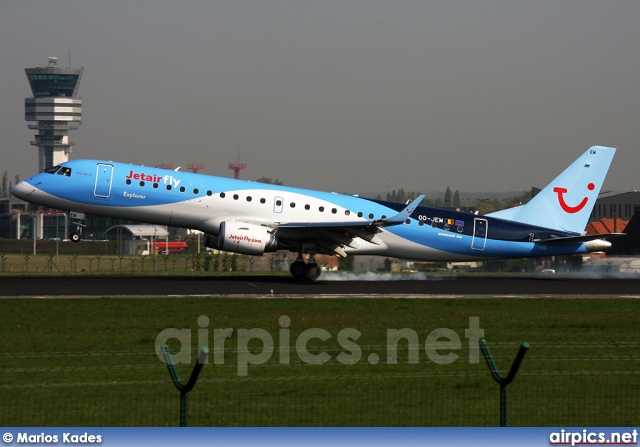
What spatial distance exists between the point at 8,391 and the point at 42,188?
943 inches

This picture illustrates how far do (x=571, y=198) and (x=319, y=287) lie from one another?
14.3 metres

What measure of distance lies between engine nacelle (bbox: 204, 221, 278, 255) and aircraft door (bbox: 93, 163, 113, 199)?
477cm

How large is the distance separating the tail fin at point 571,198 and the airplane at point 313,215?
0.05 meters

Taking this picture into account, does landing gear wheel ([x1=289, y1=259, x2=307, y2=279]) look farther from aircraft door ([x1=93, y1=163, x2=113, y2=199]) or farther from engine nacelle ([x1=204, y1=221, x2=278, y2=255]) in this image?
aircraft door ([x1=93, y1=163, x2=113, y2=199])

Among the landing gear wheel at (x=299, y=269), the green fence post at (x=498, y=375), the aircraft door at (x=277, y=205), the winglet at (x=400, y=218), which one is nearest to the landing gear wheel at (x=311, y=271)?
the landing gear wheel at (x=299, y=269)

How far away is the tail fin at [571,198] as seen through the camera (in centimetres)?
4278

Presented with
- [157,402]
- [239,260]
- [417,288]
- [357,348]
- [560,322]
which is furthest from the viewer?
[239,260]

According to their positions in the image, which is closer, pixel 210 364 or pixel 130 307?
pixel 210 364

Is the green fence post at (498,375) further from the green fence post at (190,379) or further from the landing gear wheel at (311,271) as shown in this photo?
the landing gear wheel at (311,271)

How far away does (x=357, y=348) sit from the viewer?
19.2 metres

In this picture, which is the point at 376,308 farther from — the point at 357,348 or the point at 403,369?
the point at 403,369

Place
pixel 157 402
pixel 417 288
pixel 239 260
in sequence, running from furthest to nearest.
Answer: pixel 239 260, pixel 417 288, pixel 157 402

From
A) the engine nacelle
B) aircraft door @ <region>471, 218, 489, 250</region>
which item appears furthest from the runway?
aircraft door @ <region>471, 218, 489, 250</region>

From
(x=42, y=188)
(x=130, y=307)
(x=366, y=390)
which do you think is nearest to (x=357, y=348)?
(x=366, y=390)
